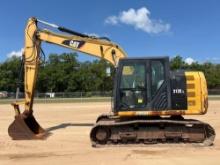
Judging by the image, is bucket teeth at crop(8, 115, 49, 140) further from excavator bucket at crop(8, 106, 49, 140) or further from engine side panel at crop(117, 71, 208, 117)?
engine side panel at crop(117, 71, 208, 117)

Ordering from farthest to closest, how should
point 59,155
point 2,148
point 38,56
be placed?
1. point 38,56
2. point 2,148
3. point 59,155

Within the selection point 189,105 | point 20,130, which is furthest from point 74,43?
point 189,105

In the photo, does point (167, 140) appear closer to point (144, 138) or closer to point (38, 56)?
point (144, 138)

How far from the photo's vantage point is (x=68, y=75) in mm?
87000

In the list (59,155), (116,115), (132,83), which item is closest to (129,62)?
(132,83)

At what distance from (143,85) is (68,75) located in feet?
239

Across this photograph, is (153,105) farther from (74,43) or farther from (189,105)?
(74,43)

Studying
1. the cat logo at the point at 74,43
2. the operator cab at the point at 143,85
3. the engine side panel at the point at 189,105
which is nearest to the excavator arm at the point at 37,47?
the cat logo at the point at 74,43

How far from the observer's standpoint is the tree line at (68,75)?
279ft

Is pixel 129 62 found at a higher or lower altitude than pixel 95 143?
higher

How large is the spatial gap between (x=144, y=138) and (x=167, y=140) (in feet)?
2.45

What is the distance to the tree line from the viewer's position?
8494cm

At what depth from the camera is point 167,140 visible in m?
14.7

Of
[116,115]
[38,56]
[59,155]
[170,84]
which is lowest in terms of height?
[59,155]
